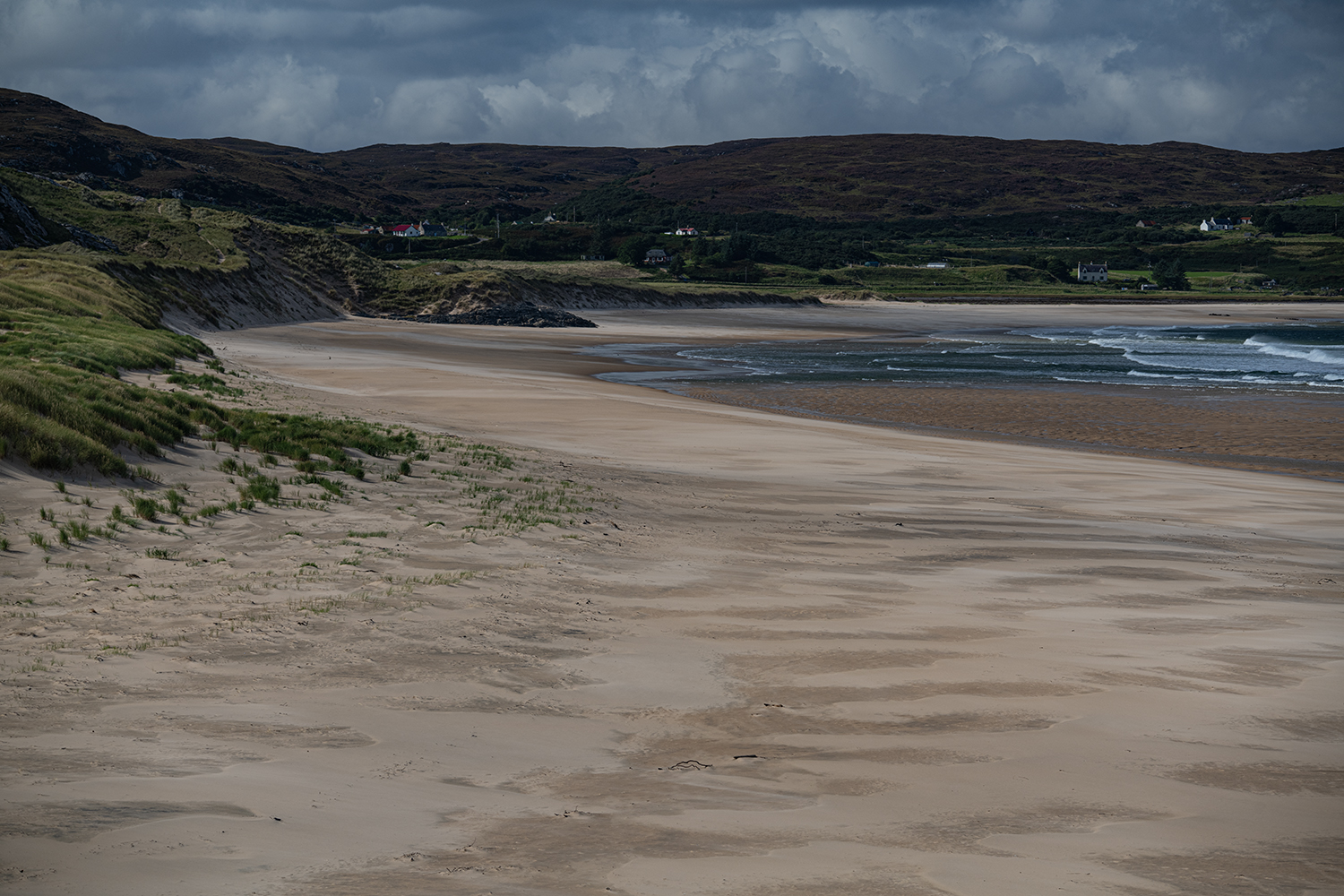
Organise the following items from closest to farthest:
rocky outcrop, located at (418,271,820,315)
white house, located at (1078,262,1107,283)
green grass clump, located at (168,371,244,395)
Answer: green grass clump, located at (168,371,244,395)
rocky outcrop, located at (418,271,820,315)
white house, located at (1078,262,1107,283)

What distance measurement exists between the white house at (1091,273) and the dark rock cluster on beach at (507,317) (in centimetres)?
9236

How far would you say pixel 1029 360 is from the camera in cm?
4688

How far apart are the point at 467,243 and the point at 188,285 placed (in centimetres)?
8685

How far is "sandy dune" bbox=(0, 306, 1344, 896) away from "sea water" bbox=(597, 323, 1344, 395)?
25.4 m

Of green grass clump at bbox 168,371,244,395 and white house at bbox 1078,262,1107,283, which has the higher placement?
white house at bbox 1078,262,1107,283

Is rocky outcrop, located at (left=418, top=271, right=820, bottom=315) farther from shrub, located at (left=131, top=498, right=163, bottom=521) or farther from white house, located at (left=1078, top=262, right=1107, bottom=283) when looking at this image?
shrub, located at (left=131, top=498, right=163, bottom=521)

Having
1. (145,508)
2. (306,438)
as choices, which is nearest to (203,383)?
(306,438)

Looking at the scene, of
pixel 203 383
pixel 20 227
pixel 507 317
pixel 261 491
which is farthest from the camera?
pixel 507 317

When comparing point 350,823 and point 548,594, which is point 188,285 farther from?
point 350,823

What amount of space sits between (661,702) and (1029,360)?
44693 millimetres

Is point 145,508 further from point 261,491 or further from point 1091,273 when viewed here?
point 1091,273

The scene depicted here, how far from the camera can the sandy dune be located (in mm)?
4090

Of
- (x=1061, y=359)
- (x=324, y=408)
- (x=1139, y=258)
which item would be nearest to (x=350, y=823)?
(x=324, y=408)

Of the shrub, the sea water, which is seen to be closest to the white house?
the sea water
